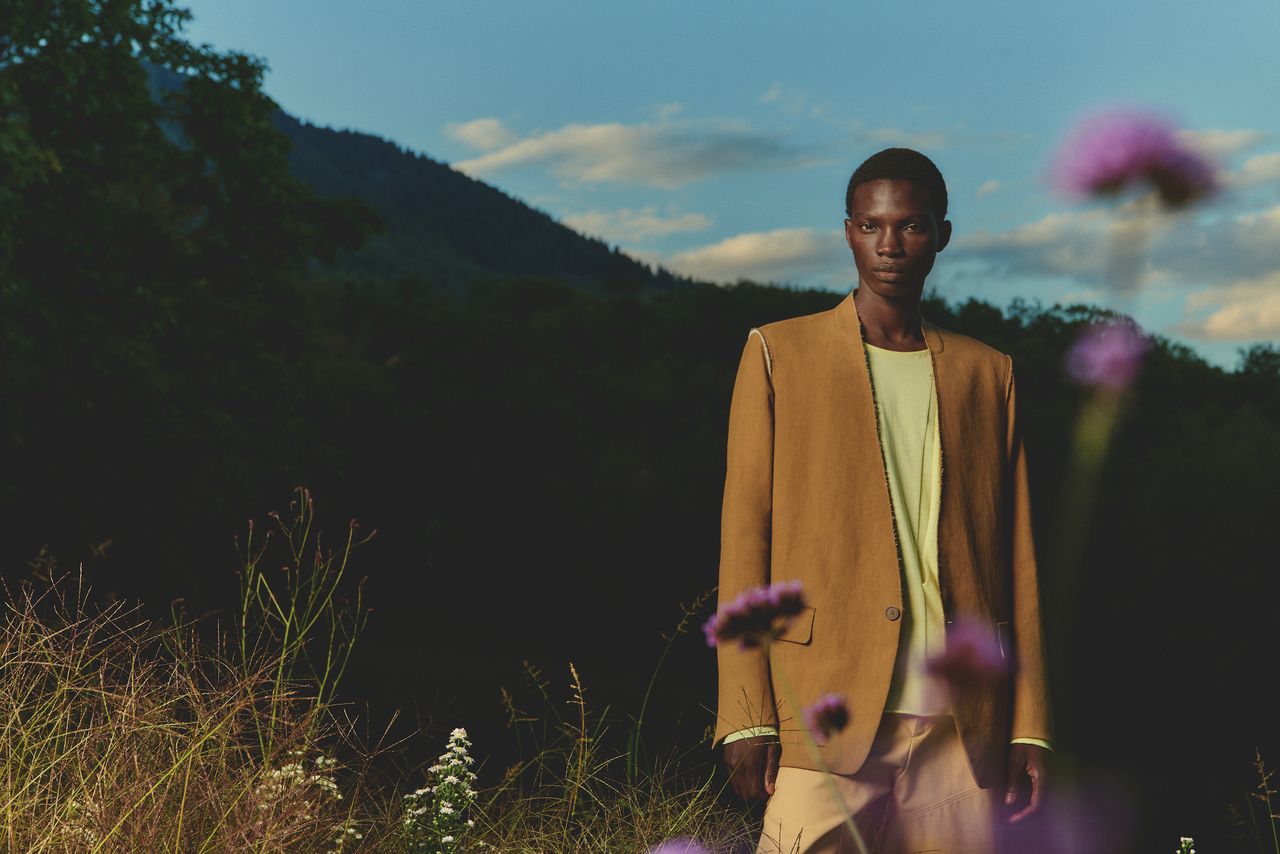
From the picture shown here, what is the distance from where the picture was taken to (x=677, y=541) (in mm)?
25500

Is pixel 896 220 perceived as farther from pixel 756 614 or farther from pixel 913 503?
pixel 756 614

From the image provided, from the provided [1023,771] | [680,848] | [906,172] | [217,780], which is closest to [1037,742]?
[1023,771]

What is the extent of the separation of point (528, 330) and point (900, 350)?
26.9m

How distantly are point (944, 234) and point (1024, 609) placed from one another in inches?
31.2

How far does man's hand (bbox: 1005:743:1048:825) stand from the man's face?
0.95 metres

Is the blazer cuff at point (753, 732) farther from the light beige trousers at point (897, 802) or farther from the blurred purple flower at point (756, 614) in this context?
the blurred purple flower at point (756, 614)

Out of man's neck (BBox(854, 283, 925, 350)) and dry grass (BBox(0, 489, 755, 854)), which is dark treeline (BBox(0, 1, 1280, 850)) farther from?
man's neck (BBox(854, 283, 925, 350))

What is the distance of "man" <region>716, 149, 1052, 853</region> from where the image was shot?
2.29m

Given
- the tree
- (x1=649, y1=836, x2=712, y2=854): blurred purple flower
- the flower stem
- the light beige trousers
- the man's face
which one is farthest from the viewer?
the tree

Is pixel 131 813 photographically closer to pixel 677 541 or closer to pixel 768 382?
pixel 768 382

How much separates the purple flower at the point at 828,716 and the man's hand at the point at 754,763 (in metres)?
0.24

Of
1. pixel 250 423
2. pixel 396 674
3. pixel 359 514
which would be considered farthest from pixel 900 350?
pixel 359 514

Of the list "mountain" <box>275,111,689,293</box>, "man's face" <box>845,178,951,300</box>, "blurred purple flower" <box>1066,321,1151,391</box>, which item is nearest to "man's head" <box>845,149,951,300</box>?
"man's face" <box>845,178,951,300</box>

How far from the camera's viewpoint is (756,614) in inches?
72.8
